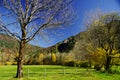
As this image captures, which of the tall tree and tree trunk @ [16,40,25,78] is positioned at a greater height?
the tall tree

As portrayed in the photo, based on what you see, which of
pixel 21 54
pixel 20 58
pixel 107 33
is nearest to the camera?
pixel 21 54

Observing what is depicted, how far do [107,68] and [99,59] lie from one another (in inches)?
181

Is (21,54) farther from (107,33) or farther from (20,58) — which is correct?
(107,33)

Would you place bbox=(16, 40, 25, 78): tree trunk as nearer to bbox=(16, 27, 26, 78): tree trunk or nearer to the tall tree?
bbox=(16, 27, 26, 78): tree trunk

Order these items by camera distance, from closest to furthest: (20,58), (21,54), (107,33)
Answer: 1. (21,54)
2. (20,58)
3. (107,33)

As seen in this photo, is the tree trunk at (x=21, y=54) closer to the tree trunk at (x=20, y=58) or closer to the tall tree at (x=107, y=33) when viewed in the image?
the tree trunk at (x=20, y=58)

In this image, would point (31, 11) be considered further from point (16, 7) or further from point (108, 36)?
point (108, 36)

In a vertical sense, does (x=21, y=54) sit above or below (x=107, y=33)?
below

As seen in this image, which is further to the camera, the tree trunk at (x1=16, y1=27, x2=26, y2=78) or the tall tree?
the tall tree

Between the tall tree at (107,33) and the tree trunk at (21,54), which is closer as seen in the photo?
the tree trunk at (21,54)

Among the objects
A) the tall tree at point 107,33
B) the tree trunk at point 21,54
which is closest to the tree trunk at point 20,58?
the tree trunk at point 21,54

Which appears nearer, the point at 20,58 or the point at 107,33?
the point at 20,58

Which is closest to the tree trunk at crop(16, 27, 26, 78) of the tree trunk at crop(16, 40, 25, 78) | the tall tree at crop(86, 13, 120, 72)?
the tree trunk at crop(16, 40, 25, 78)

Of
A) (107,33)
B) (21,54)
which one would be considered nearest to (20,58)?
(21,54)
